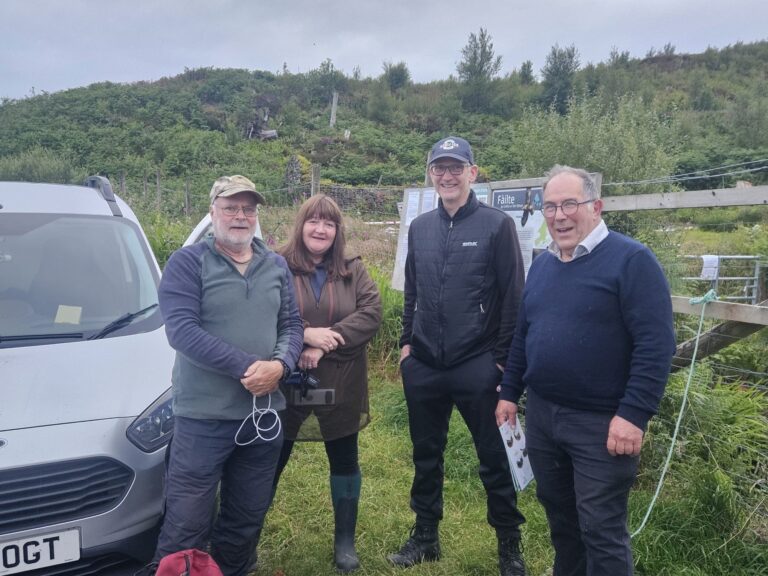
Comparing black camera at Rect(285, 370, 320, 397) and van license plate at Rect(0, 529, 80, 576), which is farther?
black camera at Rect(285, 370, 320, 397)

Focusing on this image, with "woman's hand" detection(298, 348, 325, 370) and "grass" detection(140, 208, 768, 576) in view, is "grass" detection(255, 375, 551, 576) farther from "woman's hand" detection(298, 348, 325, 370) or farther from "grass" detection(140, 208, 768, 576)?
"woman's hand" detection(298, 348, 325, 370)

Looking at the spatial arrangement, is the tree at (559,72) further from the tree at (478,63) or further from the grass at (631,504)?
the grass at (631,504)

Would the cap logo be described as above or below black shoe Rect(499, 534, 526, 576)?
above

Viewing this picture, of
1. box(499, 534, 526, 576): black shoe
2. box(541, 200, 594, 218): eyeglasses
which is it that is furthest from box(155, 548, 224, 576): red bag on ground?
box(541, 200, 594, 218): eyeglasses

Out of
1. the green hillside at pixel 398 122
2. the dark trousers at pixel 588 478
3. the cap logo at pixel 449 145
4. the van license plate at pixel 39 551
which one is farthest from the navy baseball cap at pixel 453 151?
the green hillside at pixel 398 122

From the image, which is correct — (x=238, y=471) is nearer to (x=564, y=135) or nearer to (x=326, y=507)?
(x=326, y=507)

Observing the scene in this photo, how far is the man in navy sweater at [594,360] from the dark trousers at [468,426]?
1.41 feet

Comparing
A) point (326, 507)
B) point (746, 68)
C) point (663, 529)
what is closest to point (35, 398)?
point (326, 507)

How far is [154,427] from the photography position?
2.26 m

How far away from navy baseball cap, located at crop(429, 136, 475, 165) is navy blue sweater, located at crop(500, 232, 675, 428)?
77 centimetres

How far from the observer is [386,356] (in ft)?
18.3

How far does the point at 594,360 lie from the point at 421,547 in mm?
1536

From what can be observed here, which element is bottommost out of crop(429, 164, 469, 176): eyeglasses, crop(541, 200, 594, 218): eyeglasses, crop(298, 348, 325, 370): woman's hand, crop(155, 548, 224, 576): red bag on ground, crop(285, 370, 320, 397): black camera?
crop(155, 548, 224, 576): red bag on ground

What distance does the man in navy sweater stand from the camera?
1.77 m
